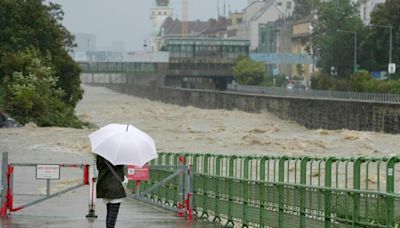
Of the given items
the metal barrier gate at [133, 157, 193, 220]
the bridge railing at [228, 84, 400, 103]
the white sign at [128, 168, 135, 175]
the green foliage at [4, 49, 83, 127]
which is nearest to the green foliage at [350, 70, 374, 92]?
the bridge railing at [228, 84, 400, 103]

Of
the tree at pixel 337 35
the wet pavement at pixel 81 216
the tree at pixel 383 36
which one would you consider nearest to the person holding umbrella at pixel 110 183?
the wet pavement at pixel 81 216

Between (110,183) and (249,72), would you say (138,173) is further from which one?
(249,72)

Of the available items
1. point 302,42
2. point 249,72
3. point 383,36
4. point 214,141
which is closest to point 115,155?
point 214,141

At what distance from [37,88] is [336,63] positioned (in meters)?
63.5

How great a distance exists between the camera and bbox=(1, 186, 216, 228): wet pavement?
21.3m

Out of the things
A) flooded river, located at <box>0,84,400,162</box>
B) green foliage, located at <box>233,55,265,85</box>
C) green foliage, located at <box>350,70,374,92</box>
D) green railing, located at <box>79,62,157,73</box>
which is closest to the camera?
flooded river, located at <box>0,84,400,162</box>

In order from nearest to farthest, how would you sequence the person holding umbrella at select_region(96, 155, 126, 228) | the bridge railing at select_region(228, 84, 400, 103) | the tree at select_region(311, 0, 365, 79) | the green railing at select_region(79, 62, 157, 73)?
the person holding umbrella at select_region(96, 155, 126, 228) → the bridge railing at select_region(228, 84, 400, 103) → the tree at select_region(311, 0, 365, 79) → the green railing at select_region(79, 62, 157, 73)

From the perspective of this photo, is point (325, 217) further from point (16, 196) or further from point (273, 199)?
point (16, 196)

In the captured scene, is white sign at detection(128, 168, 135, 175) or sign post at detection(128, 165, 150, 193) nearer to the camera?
sign post at detection(128, 165, 150, 193)

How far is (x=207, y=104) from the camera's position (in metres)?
146

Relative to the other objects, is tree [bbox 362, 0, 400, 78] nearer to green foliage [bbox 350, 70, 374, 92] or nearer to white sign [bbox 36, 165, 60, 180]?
green foliage [bbox 350, 70, 374, 92]

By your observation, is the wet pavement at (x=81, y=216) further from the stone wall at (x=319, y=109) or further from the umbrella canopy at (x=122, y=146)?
the stone wall at (x=319, y=109)

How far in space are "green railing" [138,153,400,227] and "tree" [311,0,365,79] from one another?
106 m

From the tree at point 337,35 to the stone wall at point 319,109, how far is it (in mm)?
13957
